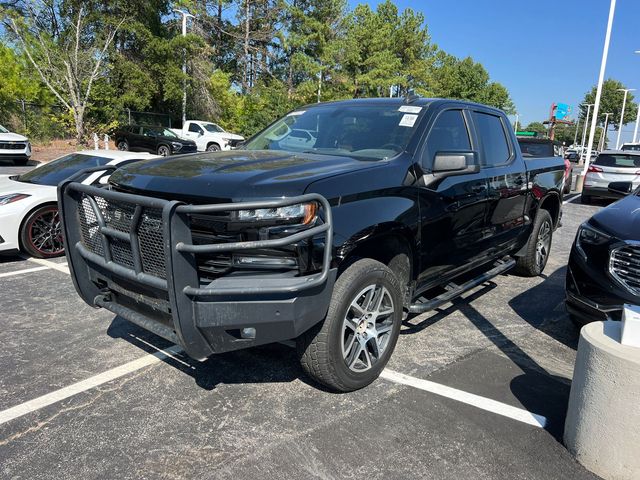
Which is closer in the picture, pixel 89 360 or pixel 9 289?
pixel 89 360

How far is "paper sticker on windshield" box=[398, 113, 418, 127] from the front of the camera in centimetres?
387

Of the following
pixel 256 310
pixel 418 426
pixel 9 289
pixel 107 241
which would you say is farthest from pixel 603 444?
pixel 9 289

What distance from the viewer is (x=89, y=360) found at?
371 cm

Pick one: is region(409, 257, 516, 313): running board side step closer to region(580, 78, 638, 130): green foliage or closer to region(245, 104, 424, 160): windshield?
region(245, 104, 424, 160): windshield

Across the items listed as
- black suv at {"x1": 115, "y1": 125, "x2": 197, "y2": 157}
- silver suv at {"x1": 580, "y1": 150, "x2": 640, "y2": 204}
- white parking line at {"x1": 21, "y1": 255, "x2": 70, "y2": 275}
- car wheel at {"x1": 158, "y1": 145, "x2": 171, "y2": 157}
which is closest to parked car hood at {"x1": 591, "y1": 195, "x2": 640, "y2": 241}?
white parking line at {"x1": 21, "y1": 255, "x2": 70, "y2": 275}

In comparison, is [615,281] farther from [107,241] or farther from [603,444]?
[107,241]

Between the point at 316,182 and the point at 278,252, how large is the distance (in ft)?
1.52

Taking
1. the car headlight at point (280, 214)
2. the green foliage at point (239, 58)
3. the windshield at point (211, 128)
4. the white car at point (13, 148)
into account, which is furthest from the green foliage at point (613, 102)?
the car headlight at point (280, 214)

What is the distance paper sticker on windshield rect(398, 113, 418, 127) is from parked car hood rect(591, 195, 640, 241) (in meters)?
1.76

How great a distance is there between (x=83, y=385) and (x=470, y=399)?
256 cm

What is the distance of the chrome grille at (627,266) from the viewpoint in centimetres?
361

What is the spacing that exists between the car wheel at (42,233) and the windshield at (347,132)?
3.37m

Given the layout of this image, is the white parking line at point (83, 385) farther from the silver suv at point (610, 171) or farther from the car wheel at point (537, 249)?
the silver suv at point (610, 171)

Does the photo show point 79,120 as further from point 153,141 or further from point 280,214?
point 280,214
